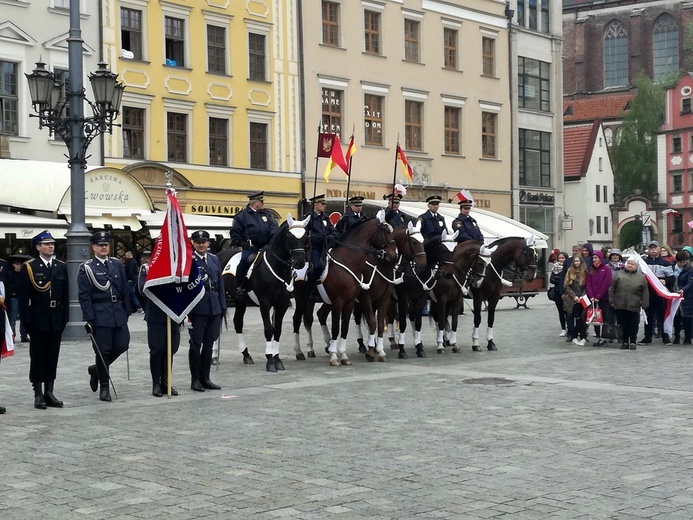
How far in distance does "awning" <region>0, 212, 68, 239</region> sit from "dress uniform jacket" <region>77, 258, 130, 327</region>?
14.4m

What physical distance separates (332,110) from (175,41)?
7.22 meters

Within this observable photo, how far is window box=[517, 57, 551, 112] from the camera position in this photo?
52531 mm

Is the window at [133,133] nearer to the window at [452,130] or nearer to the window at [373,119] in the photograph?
the window at [373,119]

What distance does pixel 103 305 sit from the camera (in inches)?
518

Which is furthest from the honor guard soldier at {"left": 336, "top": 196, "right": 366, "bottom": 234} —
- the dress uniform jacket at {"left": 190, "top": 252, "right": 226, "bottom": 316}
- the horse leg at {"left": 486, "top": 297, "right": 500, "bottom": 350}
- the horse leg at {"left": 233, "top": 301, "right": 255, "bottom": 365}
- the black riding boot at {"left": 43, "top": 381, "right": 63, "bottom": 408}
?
the black riding boot at {"left": 43, "top": 381, "right": 63, "bottom": 408}

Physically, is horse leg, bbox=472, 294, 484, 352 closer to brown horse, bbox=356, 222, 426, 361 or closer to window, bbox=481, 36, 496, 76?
brown horse, bbox=356, 222, 426, 361

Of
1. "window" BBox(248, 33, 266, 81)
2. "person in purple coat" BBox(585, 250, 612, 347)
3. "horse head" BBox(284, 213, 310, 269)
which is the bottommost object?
"person in purple coat" BBox(585, 250, 612, 347)

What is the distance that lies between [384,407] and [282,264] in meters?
4.53

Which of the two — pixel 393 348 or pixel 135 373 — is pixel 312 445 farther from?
pixel 393 348

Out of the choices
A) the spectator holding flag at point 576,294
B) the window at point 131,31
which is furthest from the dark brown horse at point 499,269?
the window at point 131,31

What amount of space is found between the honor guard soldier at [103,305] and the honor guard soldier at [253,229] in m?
3.93

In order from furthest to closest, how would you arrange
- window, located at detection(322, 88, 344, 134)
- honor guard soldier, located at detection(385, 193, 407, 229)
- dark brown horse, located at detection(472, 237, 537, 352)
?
window, located at detection(322, 88, 344, 134) < dark brown horse, located at detection(472, 237, 537, 352) < honor guard soldier, located at detection(385, 193, 407, 229)

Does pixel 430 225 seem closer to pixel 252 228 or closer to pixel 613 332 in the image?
pixel 252 228

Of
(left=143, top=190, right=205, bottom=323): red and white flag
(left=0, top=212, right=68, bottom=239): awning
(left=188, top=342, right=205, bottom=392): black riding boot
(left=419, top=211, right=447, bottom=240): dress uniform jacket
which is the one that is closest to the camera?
(left=143, top=190, right=205, bottom=323): red and white flag
